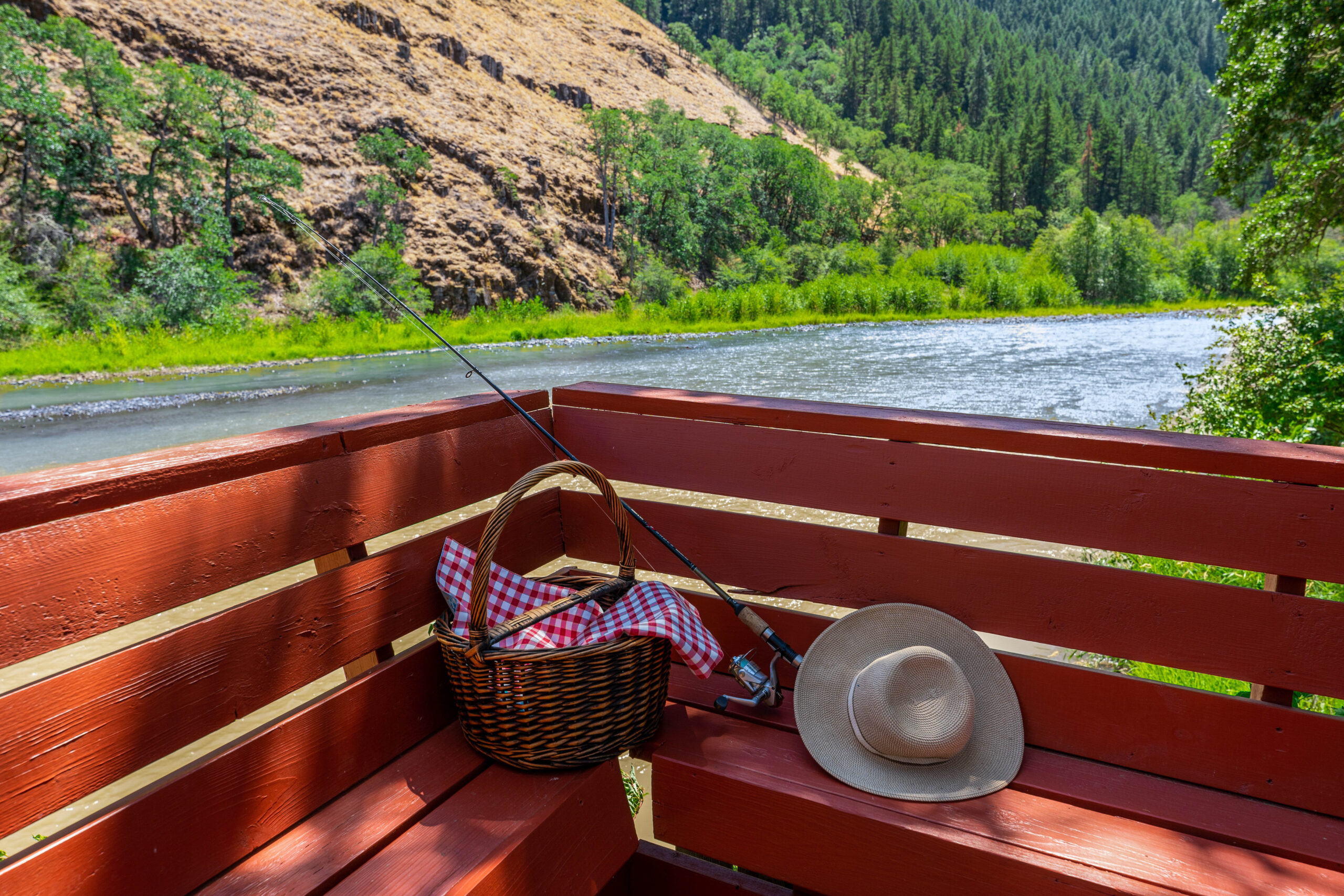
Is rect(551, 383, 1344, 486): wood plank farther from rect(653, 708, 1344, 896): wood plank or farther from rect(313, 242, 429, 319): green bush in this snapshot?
rect(313, 242, 429, 319): green bush

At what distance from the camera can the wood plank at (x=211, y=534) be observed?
110cm

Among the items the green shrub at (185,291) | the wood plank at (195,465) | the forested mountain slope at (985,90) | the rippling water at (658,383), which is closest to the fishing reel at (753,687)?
the wood plank at (195,465)

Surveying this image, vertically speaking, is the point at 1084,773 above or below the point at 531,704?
below

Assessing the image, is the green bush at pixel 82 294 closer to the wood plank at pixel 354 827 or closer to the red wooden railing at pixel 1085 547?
the wood plank at pixel 354 827

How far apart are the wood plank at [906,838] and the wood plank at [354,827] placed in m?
0.43

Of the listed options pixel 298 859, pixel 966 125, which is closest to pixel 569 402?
pixel 298 859

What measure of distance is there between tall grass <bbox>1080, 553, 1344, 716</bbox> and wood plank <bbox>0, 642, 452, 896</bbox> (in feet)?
5.88

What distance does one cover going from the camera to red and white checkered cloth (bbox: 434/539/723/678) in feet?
5.31

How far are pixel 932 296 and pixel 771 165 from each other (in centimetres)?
1661

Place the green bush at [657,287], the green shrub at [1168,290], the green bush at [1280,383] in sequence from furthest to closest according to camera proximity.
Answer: the green shrub at [1168,290] → the green bush at [657,287] → the green bush at [1280,383]

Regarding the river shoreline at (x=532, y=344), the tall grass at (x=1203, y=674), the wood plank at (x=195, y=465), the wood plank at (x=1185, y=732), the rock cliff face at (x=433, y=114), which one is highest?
the rock cliff face at (x=433, y=114)

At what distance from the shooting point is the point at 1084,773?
1.56 metres

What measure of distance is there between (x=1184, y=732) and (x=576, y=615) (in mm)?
1225

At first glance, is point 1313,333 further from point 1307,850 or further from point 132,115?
point 132,115
